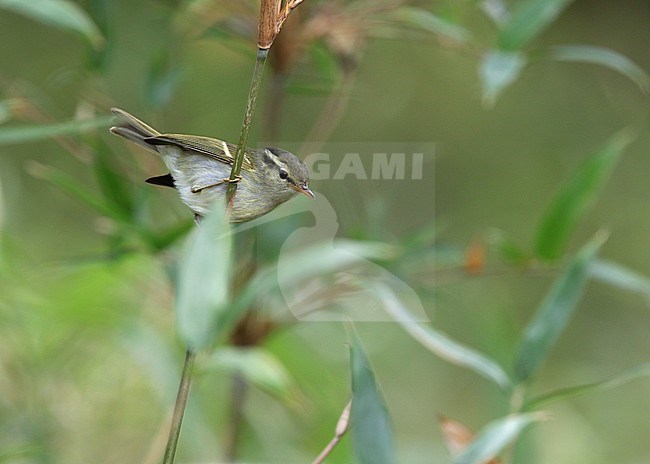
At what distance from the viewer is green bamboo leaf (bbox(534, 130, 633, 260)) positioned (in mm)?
838

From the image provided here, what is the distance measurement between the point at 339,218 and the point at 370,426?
506mm

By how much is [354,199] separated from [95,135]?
450mm

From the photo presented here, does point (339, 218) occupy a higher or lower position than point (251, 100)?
lower

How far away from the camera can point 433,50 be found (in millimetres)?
2152

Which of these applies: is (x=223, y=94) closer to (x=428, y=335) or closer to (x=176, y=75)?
(x=176, y=75)

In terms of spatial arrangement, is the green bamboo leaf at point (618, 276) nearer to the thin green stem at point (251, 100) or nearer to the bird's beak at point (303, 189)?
the bird's beak at point (303, 189)

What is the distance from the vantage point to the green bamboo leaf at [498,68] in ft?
2.35

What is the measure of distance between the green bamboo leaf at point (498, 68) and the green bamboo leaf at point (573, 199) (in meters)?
0.12

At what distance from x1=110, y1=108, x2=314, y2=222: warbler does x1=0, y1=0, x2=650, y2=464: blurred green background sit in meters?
0.36

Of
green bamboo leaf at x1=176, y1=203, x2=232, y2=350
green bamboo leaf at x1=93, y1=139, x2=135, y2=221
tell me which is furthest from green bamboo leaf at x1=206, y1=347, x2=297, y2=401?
green bamboo leaf at x1=176, y1=203, x2=232, y2=350

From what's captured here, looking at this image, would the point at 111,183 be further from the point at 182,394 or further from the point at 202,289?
the point at 182,394

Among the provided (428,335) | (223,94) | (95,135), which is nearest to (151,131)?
(428,335)

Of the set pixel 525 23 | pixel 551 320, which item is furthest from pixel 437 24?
pixel 551 320

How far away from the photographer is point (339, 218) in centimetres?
102
